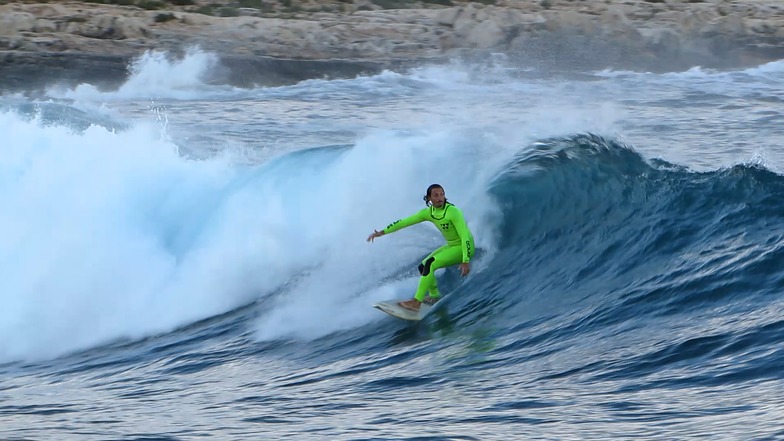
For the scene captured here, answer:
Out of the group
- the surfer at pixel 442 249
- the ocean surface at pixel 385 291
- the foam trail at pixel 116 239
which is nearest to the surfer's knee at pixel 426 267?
the surfer at pixel 442 249

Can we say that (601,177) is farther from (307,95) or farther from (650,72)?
(650,72)

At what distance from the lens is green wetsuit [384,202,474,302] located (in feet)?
35.2

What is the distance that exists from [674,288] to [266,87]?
68.4 ft

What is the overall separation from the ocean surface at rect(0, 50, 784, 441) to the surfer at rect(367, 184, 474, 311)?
0.98ft

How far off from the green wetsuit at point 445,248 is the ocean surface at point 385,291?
1.17 ft

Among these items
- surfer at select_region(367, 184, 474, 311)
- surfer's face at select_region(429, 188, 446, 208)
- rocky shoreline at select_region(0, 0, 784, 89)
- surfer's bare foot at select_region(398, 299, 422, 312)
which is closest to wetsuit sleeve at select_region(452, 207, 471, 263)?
surfer at select_region(367, 184, 474, 311)

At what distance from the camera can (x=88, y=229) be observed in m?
13.8

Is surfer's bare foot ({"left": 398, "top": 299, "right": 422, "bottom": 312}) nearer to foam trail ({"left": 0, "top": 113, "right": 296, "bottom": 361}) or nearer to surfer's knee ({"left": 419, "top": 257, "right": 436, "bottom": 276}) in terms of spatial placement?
surfer's knee ({"left": 419, "top": 257, "right": 436, "bottom": 276})

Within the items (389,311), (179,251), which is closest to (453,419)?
(389,311)

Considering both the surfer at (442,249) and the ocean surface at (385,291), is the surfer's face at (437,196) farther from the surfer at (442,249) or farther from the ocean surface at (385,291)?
the ocean surface at (385,291)

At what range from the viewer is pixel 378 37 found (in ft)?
118

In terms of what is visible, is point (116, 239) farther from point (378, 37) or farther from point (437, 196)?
point (378, 37)

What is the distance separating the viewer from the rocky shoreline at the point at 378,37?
107 ft

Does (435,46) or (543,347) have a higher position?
(435,46)
